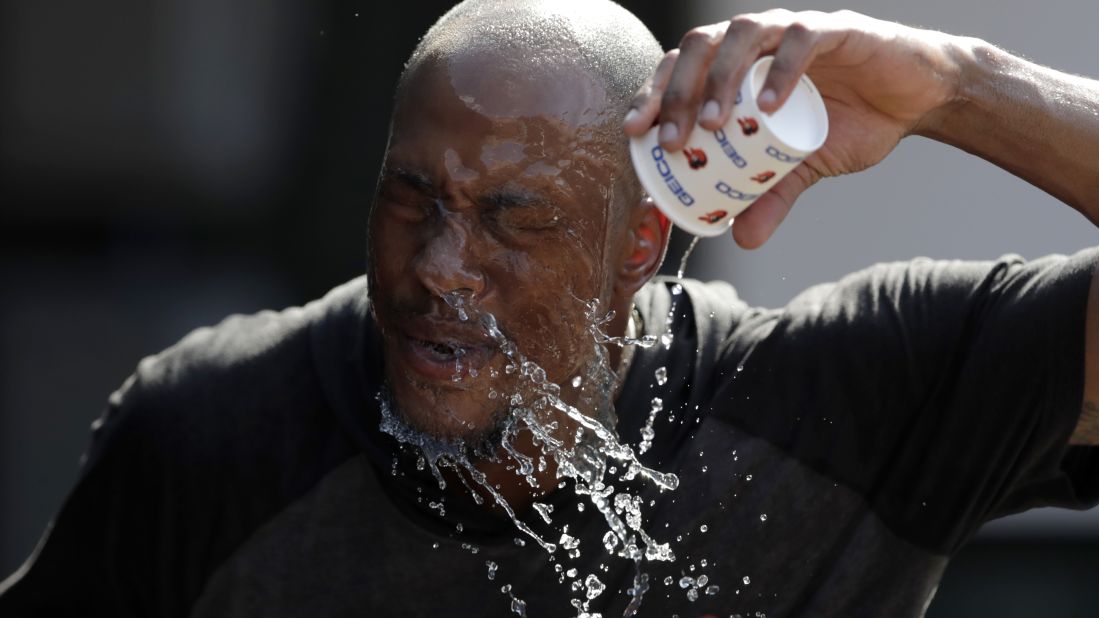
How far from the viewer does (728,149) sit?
200cm

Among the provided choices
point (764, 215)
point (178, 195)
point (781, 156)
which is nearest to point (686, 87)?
point (781, 156)

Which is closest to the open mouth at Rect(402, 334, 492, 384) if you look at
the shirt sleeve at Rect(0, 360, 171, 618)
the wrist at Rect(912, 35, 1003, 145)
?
the shirt sleeve at Rect(0, 360, 171, 618)

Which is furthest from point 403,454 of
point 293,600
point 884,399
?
point 884,399

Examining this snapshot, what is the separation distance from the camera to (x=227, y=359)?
113 inches

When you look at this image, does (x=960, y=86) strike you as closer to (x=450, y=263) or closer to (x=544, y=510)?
(x=450, y=263)

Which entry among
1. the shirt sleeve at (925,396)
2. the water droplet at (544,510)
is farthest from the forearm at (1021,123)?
the water droplet at (544,510)

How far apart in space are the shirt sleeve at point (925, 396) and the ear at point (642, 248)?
0.23 meters

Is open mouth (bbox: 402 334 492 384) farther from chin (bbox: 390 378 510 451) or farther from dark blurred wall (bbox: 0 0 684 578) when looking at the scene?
dark blurred wall (bbox: 0 0 684 578)

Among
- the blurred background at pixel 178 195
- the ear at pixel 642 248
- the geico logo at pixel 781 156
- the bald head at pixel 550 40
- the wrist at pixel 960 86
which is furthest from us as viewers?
the blurred background at pixel 178 195

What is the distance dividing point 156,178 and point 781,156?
346cm

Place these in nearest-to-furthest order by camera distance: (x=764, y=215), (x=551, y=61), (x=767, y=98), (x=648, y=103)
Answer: (x=767, y=98)
(x=648, y=103)
(x=764, y=215)
(x=551, y=61)

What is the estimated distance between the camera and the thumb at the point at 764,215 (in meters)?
2.31

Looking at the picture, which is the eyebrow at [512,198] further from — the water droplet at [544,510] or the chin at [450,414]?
the water droplet at [544,510]

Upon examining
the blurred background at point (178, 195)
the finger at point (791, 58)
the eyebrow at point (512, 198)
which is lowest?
the blurred background at point (178, 195)
